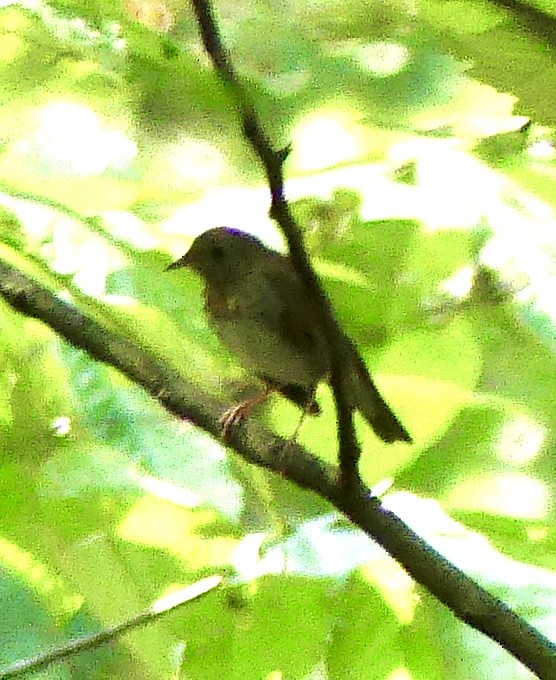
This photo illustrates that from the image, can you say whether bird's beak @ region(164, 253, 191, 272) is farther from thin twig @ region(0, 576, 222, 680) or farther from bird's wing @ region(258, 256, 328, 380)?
thin twig @ region(0, 576, 222, 680)

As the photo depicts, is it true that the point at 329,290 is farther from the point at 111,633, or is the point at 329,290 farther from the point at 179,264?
the point at 111,633

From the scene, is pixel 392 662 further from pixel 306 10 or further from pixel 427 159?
pixel 306 10

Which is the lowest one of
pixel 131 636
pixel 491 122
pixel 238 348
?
pixel 131 636

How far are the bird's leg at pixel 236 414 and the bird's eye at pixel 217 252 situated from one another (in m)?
0.12

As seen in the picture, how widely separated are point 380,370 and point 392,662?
0.21 m

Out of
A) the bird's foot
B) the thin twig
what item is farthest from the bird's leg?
the thin twig

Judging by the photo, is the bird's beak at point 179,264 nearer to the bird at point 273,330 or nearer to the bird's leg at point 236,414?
the bird at point 273,330

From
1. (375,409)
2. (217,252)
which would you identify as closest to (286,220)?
(217,252)

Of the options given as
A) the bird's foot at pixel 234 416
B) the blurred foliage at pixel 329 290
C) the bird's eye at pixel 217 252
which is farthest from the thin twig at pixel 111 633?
the bird's eye at pixel 217 252

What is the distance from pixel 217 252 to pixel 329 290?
93mm

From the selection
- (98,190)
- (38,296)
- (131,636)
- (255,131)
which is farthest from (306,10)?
(131,636)

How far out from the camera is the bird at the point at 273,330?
0.73 meters

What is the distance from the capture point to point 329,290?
773 millimetres

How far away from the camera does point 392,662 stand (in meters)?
0.69
